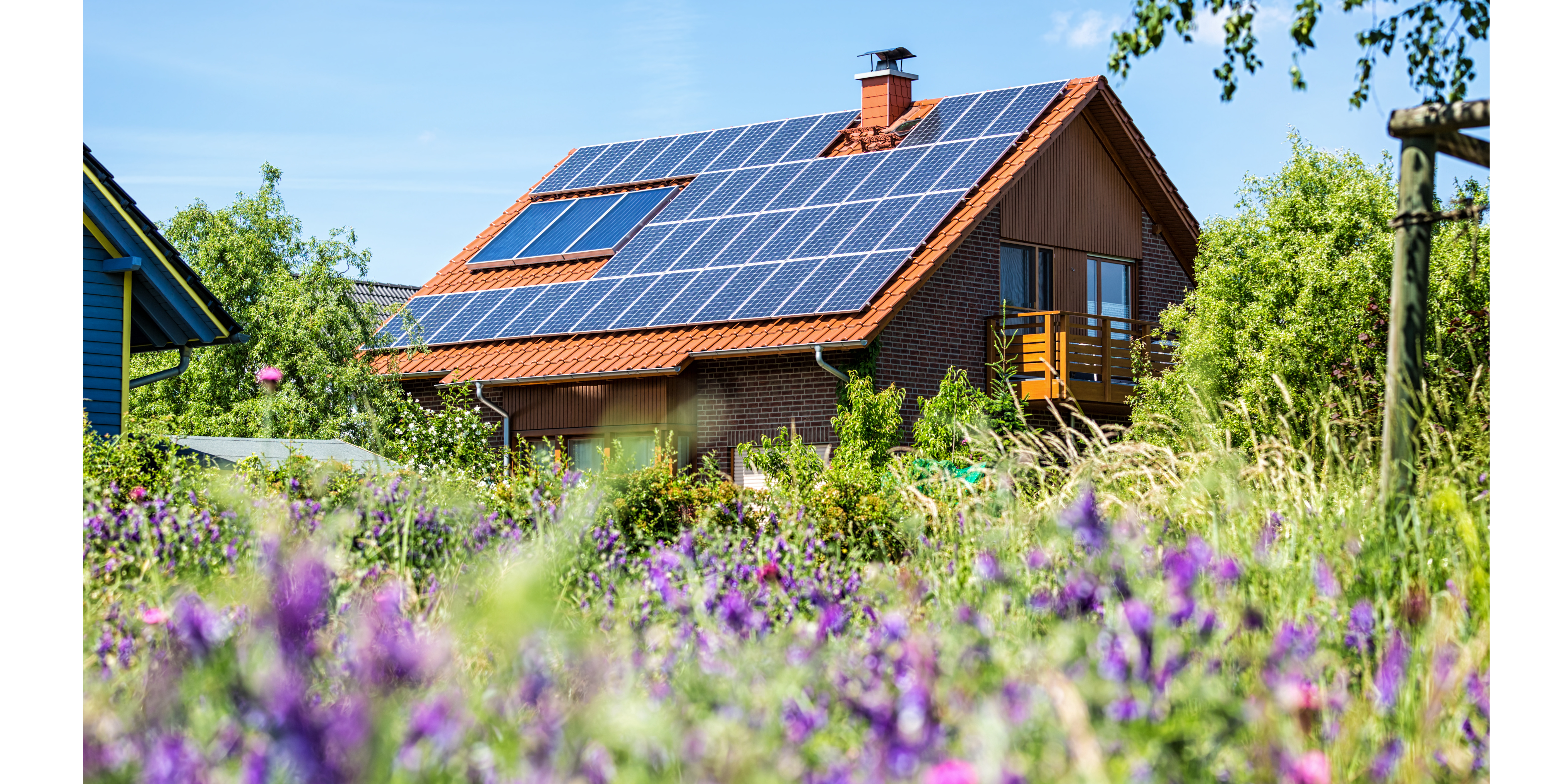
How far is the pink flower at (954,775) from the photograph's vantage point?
2.97 m

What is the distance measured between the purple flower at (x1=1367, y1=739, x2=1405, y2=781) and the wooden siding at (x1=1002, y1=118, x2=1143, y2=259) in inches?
690

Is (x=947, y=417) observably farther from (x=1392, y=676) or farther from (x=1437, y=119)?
(x=1392, y=676)

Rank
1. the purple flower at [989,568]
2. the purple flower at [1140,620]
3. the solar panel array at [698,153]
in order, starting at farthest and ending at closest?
the solar panel array at [698,153], the purple flower at [989,568], the purple flower at [1140,620]

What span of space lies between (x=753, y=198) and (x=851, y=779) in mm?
19138

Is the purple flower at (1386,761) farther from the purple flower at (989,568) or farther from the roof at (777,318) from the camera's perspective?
the roof at (777,318)

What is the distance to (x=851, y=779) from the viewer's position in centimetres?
355

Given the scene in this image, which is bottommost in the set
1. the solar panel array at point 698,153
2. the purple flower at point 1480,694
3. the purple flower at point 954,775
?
the purple flower at point 1480,694

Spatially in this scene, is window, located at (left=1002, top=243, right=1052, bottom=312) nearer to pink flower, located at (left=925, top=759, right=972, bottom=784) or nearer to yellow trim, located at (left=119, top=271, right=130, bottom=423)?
yellow trim, located at (left=119, top=271, right=130, bottom=423)

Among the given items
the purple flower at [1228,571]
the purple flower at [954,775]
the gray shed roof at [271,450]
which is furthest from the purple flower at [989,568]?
the gray shed roof at [271,450]

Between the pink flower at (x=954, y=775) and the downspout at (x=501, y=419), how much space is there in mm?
17494

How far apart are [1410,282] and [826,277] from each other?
1264cm

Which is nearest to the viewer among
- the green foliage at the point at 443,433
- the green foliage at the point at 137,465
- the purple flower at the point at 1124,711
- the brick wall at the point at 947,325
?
the purple flower at the point at 1124,711

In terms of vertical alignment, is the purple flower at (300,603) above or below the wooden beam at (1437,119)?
below

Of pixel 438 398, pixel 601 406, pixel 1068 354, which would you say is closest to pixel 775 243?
pixel 601 406
